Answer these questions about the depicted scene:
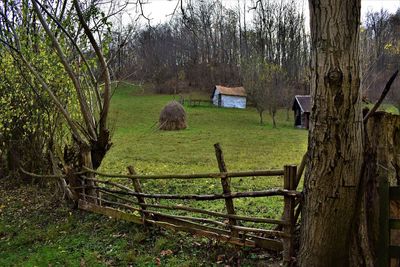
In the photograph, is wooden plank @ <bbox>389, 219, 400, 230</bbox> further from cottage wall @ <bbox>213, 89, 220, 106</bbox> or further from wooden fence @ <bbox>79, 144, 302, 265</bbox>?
cottage wall @ <bbox>213, 89, 220, 106</bbox>

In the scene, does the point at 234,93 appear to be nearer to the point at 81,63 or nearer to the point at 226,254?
the point at 81,63

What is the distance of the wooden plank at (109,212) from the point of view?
525 centimetres

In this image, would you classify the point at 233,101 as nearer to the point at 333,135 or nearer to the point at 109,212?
the point at 109,212

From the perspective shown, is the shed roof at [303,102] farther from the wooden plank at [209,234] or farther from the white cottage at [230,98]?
the wooden plank at [209,234]

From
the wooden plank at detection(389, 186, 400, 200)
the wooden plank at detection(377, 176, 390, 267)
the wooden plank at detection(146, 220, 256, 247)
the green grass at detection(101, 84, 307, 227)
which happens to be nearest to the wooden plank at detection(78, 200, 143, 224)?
the wooden plank at detection(146, 220, 256, 247)

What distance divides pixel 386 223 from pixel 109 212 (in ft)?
13.5

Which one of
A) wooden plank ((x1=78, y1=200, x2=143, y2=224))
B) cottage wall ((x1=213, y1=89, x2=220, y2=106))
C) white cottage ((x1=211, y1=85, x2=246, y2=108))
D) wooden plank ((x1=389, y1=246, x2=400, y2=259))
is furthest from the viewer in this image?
cottage wall ((x1=213, y1=89, x2=220, y2=106))

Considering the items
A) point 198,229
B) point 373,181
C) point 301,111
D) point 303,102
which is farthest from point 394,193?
point 303,102

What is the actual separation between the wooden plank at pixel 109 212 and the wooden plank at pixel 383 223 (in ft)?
10.6

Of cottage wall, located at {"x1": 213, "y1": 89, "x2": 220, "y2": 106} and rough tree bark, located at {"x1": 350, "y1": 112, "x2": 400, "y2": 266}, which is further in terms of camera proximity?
cottage wall, located at {"x1": 213, "y1": 89, "x2": 220, "y2": 106}

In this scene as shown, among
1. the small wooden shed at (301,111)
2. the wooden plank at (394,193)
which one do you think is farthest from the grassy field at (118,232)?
the small wooden shed at (301,111)

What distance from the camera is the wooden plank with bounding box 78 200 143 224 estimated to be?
5254mm

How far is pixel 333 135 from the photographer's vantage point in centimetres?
277

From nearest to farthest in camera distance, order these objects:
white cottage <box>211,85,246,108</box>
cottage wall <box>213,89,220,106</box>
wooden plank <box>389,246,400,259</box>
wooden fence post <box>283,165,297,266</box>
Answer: wooden plank <box>389,246,400,259</box>, wooden fence post <box>283,165,297,266</box>, white cottage <box>211,85,246,108</box>, cottage wall <box>213,89,220,106</box>
